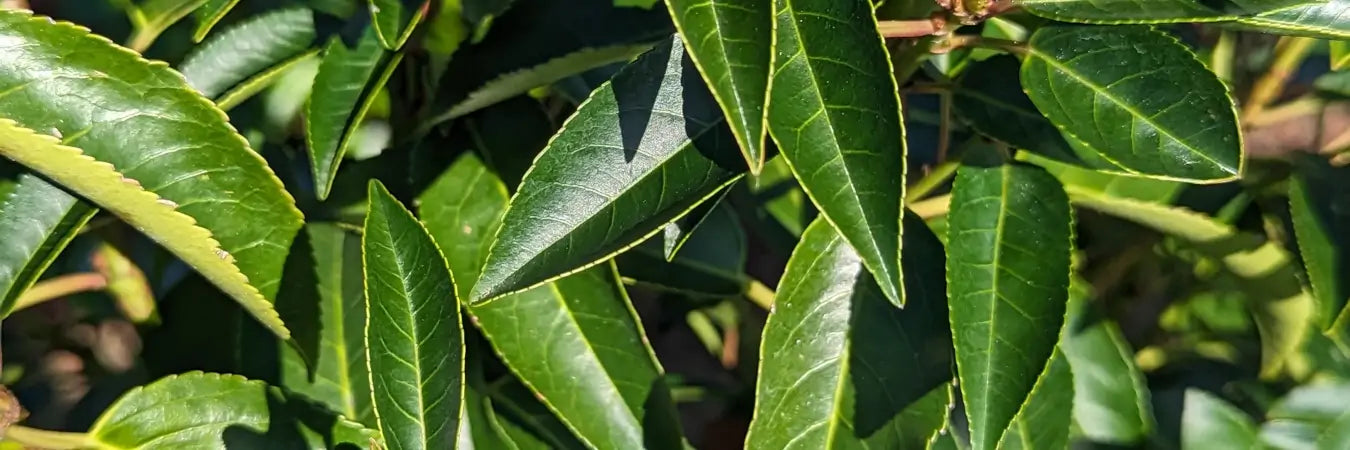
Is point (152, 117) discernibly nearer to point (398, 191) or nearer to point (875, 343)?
point (398, 191)

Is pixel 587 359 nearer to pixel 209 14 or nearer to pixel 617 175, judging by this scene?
pixel 617 175

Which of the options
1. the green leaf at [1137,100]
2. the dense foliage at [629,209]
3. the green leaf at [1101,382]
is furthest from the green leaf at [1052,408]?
the green leaf at [1137,100]

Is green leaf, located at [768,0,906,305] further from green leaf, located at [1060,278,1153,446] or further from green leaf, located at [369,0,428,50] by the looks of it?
green leaf, located at [1060,278,1153,446]

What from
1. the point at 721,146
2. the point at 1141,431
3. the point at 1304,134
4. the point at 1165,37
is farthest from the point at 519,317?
the point at 1304,134

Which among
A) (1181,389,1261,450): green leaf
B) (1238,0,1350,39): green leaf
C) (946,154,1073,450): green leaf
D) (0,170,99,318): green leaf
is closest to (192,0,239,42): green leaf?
(0,170,99,318): green leaf

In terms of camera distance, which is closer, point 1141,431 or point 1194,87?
point 1194,87

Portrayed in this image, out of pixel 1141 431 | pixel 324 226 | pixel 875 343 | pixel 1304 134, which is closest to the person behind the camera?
pixel 875 343

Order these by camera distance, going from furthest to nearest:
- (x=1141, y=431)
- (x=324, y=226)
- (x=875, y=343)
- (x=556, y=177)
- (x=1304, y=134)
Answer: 1. (x=1304, y=134)
2. (x=1141, y=431)
3. (x=324, y=226)
4. (x=875, y=343)
5. (x=556, y=177)
